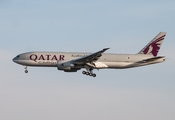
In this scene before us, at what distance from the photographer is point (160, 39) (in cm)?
9194

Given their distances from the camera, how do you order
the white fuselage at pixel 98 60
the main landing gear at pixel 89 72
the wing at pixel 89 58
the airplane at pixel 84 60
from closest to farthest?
the wing at pixel 89 58, the airplane at pixel 84 60, the main landing gear at pixel 89 72, the white fuselage at pixel 98 60

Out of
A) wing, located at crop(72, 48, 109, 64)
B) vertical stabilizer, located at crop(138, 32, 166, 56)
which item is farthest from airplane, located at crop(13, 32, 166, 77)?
vertical stabilizer, located at crop(138, 32, 166, 56)

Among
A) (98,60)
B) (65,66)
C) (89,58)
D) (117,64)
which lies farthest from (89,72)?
(117,64)

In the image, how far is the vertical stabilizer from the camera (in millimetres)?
89688

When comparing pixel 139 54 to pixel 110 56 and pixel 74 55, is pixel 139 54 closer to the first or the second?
pixel 110 56

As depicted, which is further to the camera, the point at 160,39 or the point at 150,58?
the point at 160,39

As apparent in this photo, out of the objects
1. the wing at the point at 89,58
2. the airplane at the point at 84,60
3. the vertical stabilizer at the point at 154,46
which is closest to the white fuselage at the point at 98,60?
the airplane at the point at 84,60

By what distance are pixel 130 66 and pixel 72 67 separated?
10.1 metres

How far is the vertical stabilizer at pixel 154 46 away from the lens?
8969 centimetres

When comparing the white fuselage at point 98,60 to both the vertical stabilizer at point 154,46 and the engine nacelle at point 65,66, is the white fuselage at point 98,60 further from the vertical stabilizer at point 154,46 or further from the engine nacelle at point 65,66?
the vertical stabilizer at point 154,46

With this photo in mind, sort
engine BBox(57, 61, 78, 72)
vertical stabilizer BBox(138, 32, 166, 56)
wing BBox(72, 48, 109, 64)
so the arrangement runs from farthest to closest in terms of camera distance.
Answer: vertical stabilizer BBox(138, 32, 166, 56)
engine BBox(57, 61, 78, 72)
wing BBox(72, 48, 109, 64)

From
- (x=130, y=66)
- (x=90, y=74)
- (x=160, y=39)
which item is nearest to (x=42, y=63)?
(x=90, y=74)

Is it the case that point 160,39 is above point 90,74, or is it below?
above

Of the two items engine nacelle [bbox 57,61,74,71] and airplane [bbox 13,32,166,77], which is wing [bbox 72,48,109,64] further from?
engine nacelle [bbox 57,61,74,71]
